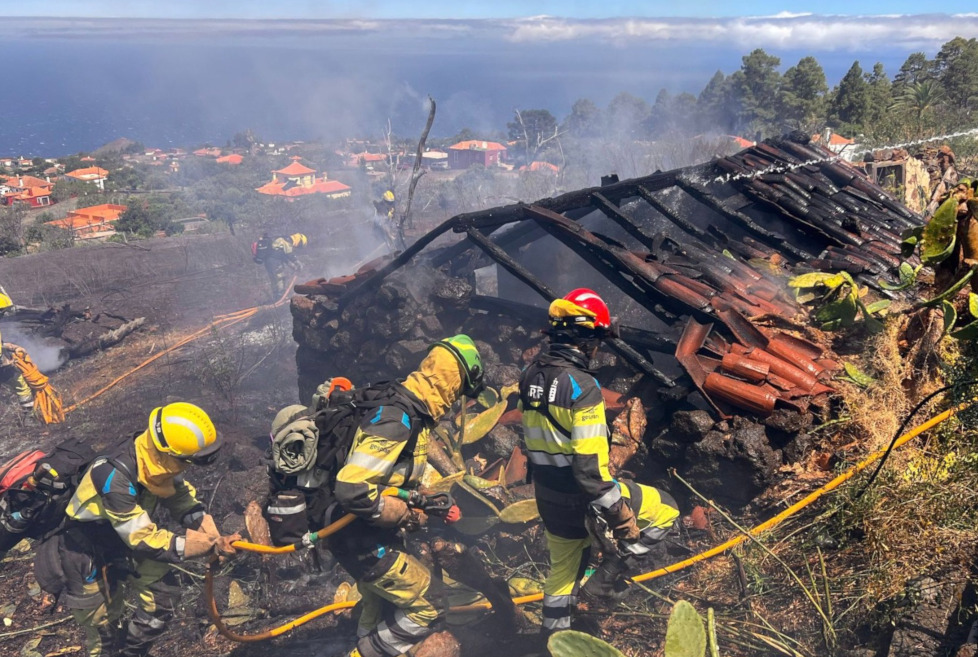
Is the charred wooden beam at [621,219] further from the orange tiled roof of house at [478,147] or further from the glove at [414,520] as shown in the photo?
the orange tiled roof of house at [478,147]

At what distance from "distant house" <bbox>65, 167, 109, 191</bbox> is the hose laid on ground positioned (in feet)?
85.6

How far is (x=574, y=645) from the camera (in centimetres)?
244

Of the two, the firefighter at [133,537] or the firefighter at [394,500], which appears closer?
the firefighter at [394,500]

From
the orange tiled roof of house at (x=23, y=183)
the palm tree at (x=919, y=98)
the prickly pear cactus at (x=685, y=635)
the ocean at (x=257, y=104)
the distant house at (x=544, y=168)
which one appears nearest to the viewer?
the prickly pear cactus at (x=685, y=635)

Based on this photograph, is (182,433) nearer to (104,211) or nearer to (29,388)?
(29,388)

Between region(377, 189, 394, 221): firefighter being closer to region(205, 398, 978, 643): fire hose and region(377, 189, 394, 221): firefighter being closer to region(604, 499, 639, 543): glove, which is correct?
region(205, 398, 978, 643): fire hose

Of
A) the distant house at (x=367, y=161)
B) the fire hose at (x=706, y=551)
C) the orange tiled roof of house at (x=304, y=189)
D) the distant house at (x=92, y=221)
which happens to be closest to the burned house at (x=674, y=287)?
the fire hose at (x=706, y=551)

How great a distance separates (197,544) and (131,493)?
1.89ft

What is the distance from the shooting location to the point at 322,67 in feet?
506

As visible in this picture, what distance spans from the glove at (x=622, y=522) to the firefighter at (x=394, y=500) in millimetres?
1233

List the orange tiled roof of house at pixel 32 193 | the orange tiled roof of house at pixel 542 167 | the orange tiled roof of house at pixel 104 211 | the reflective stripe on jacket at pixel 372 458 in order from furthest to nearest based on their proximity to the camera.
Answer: the orange tiled roof of house at pixel 542 167, the orange tiled roof of house at pixel 32 193, the orange tiled roof of house at pixel 104 211, the reflective stripe on jacket at pixel 372 458

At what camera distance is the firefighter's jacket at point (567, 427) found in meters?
3.72

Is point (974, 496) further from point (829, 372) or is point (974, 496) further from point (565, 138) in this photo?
point (565, 138)

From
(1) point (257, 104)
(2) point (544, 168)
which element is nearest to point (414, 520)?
(2) point (544, 168)
